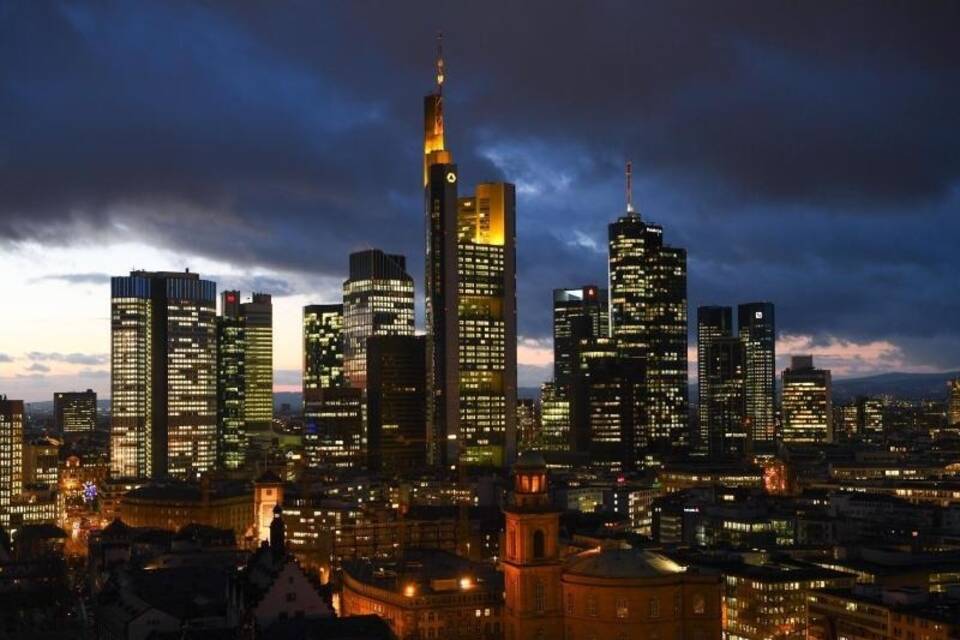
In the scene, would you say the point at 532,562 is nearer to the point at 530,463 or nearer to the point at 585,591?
the point at 585,591

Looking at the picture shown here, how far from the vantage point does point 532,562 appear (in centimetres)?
9812

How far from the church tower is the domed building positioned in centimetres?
7

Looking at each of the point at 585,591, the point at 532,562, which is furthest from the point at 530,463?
the point at 585,591

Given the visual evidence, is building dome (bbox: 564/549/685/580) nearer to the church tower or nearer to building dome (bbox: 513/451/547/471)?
the church tower

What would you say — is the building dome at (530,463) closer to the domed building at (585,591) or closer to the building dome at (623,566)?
the domed building at (585,591)

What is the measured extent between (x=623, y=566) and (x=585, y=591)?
11.4 feet

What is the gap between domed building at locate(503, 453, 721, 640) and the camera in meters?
96.8

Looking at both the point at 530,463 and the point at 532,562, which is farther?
the point at 530,463

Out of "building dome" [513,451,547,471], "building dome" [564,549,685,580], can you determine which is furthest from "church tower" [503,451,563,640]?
"building dome" [564,549,685,580]

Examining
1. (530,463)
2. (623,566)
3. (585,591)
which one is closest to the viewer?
(585,591)

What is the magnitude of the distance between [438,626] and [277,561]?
61.5 feet

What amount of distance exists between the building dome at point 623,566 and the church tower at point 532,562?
6.80ft

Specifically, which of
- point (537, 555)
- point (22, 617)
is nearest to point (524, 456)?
point (537, 555)

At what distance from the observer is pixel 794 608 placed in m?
128
